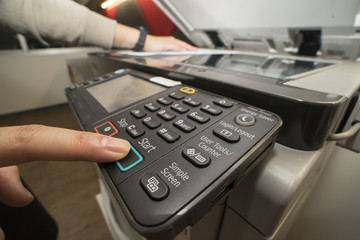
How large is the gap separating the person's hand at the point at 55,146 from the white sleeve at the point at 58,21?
0.61m

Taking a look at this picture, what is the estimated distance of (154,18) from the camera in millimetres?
929

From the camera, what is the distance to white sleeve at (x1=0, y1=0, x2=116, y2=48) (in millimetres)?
583

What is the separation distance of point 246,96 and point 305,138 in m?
0.10

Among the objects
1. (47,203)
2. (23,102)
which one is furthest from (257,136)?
(23,102)

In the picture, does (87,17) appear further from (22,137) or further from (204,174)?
(204,174)

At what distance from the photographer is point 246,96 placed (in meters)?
0.28

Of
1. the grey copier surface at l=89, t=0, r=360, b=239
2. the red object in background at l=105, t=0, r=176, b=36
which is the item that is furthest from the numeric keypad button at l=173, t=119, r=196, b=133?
the red object in background at l=105, t=0, r=176, b=36

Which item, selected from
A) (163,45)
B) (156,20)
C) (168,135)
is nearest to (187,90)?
(168,135)

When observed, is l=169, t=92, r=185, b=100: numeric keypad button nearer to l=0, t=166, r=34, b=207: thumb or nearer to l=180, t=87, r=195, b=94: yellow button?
l=180, t=87, r=195, b=94: yellow button

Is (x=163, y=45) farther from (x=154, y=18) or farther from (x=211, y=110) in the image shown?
(x=211, y=110)

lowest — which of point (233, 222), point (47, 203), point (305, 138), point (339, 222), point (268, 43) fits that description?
point (47, 203)

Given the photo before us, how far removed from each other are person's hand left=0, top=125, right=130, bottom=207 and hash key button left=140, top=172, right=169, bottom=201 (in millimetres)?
49

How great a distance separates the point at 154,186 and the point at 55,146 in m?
0.15

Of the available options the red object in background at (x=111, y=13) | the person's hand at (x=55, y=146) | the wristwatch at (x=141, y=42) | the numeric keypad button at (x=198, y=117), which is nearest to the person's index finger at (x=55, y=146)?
the person's hand at (x=55, y=146)
